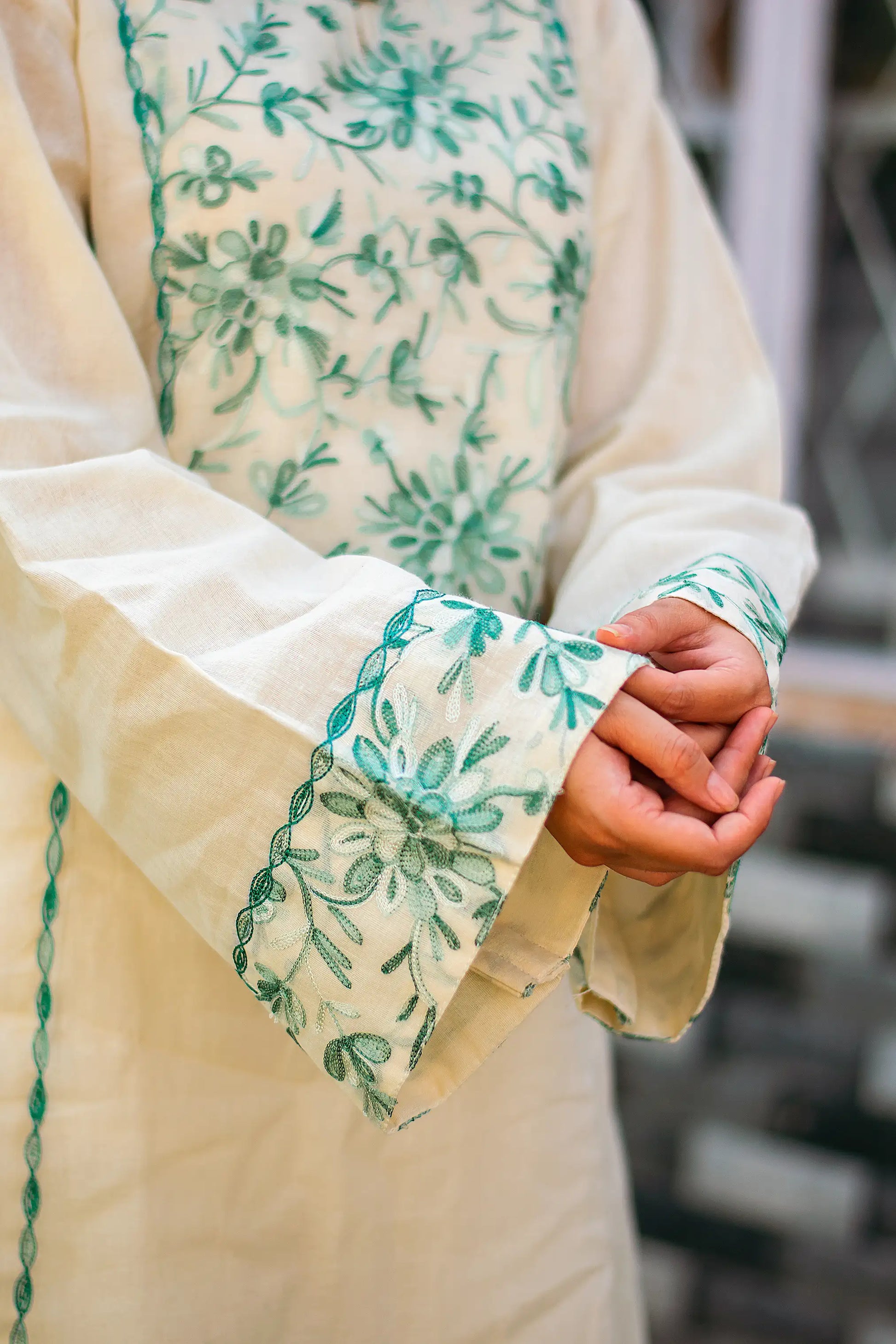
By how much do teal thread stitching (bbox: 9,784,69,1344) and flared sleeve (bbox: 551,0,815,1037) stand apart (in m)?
0.27

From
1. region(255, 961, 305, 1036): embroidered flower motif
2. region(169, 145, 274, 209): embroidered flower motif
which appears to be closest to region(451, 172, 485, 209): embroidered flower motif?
region(169, 145, 274, 209): embroidered flower motif

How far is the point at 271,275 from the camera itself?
540 mm

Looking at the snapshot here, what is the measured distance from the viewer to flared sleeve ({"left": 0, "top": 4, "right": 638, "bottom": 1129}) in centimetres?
38

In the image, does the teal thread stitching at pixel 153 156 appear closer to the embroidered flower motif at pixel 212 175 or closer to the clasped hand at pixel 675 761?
the embroidered flower motif at pixel 212 175

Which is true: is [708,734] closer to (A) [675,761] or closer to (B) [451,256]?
(A) [675,761]

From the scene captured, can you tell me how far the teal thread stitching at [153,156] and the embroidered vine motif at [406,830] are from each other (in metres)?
0.24

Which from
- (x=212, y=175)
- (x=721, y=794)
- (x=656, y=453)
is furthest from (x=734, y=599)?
(x=212, y=175)

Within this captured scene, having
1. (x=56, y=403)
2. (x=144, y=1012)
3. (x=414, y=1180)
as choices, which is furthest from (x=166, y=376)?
(x=414, y=1180)

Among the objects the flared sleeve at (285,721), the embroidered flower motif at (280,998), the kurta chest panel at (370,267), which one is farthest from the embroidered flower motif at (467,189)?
the embroidered flower motif at (280,998)

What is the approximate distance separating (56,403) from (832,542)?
3.85ft

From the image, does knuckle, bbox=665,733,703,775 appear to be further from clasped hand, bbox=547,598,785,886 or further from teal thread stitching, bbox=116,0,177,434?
teal thread stitching, bbox=116,0,177,434

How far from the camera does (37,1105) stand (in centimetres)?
48

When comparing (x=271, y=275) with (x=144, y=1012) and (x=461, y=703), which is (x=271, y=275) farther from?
(x=144, y=1012)

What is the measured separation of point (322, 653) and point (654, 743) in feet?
0.46
